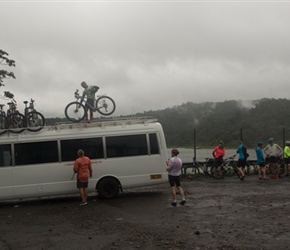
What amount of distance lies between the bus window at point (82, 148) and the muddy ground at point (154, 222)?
1535mm

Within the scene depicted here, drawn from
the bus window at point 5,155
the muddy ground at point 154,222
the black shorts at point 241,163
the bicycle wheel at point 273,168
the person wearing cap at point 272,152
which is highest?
the bus window at point 5,155

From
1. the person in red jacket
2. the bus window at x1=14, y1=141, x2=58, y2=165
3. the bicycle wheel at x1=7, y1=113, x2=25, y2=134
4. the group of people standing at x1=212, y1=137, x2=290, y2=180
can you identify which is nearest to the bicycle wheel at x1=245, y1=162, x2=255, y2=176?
the group of people standing at x1=212, y1=137, x2=290, y2=180

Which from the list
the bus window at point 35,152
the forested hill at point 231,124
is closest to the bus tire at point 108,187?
the bus window at point 35,152

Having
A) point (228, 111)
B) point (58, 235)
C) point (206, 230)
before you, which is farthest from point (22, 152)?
point (228, 111)

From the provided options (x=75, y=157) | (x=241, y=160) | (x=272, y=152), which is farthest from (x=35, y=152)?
(x=272, y=152)

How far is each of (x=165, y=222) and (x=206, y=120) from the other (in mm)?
16956

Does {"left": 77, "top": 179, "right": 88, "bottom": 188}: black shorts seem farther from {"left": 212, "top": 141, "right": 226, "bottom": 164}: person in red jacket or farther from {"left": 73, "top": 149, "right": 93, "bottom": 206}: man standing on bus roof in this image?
{"left": 212, "top": 141, "right": 226, "bottom": 164}: person in red jacket

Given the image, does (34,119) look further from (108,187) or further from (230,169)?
(230,169)

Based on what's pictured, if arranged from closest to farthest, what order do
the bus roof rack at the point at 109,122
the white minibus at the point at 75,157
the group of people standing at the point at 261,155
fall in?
the white minibus at the point at 75,157 → the bus roof rack at the point at 109,122 → the group of people standing at the point at 261,155

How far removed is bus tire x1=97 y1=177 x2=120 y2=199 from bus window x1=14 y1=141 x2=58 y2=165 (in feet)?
5.62

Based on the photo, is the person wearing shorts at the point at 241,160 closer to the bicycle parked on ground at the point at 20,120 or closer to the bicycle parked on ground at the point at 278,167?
the bicycle parked on ground at the point at 278,167

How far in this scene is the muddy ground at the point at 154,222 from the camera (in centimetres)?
680

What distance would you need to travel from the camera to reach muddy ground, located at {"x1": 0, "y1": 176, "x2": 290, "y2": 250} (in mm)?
6797

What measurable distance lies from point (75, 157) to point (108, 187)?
1.49 metres
